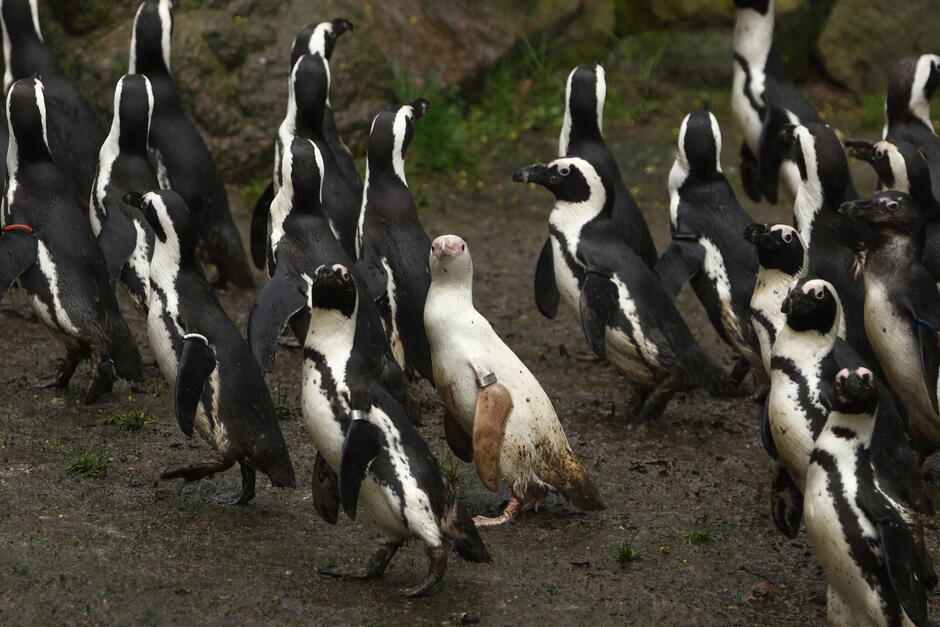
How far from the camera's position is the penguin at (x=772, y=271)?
5.95 m

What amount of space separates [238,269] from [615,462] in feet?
9.46

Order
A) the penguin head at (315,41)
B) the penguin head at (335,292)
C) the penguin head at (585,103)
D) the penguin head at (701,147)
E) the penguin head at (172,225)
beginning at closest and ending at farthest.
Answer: the penguin head at (335,292) < the penguin head at (172,225) < the penguin head at (701,147) < the penguin head at (585,103) < the penguin head at (315,41)

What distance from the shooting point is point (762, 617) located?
15.3ft

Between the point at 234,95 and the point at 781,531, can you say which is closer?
the point at 781,531

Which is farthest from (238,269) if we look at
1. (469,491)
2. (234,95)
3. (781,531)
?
(781,531)

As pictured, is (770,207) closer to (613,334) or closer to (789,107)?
(789,107)

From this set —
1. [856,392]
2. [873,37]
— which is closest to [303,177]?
[856,392]

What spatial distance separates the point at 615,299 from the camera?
6488 mm

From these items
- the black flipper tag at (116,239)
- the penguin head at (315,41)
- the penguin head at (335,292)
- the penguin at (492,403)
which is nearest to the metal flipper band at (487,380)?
the penguin at (492,403)

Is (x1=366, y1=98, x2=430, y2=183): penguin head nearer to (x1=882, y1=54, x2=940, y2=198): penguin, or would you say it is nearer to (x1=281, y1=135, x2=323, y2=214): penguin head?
(x1=281, y1=135, x2=323, y2=214): penguin head

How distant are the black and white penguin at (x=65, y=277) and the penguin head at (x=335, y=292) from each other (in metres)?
1.70

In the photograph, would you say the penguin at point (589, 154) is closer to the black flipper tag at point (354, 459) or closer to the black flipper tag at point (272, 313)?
the black flipper tag at point (272, 313)

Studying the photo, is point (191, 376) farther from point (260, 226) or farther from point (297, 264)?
point (260, 226)

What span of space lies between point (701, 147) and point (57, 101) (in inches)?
144
